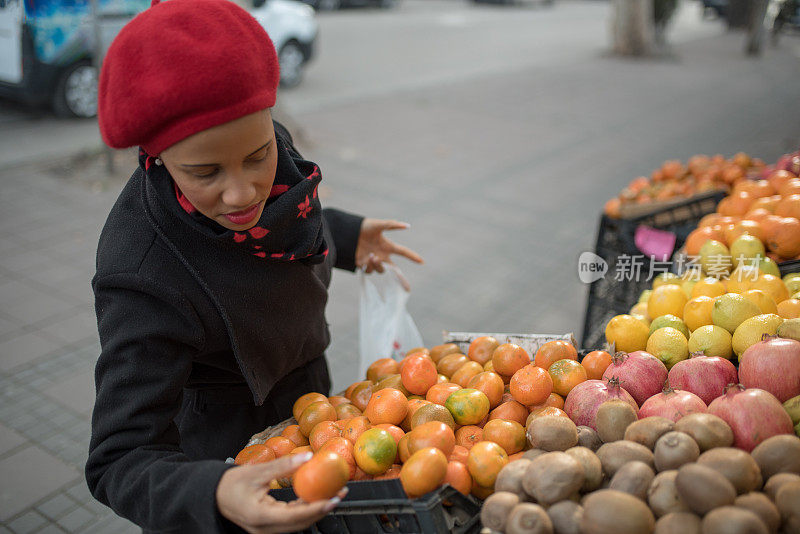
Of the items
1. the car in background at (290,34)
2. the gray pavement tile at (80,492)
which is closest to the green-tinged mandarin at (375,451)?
the gray pavement tile at (80,492)

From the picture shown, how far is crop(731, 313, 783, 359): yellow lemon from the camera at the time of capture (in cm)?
174

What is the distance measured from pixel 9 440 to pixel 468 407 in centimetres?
267

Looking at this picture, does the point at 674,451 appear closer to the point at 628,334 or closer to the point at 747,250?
the point at 628,334

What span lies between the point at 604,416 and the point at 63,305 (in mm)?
4028

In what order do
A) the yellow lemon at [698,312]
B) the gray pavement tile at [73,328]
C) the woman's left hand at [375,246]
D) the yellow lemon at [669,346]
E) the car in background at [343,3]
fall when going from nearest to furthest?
the yellow lemon at [669,346] → the yellow lemon at [698,312] → the woman's left hand at [375,246] → the gray pavement tile at [73,328] → the car in background at [343,3]

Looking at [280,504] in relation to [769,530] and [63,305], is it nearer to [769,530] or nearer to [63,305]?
[769,530]

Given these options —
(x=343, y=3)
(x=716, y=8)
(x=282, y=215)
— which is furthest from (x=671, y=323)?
(x=716, y=8)

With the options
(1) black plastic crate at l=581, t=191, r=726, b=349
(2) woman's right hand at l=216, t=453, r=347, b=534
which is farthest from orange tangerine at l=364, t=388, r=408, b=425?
(1) black plastic crate at l=581, t=191, r=726, b=349

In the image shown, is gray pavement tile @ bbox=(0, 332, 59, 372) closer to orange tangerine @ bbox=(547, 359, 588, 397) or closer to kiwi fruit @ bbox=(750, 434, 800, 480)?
orange tangerine @ bbox=(547, 359, 588, 397)

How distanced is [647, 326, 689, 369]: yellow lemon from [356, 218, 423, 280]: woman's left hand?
0.91m

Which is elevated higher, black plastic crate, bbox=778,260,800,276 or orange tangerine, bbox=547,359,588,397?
black plastic crate, bbox=778,260,800,276

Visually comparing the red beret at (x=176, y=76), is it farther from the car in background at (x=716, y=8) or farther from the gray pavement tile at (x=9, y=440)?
the car in background at (x=716, y=8)

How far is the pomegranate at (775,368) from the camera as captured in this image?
1.54 meters

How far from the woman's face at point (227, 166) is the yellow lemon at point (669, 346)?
1.21m
